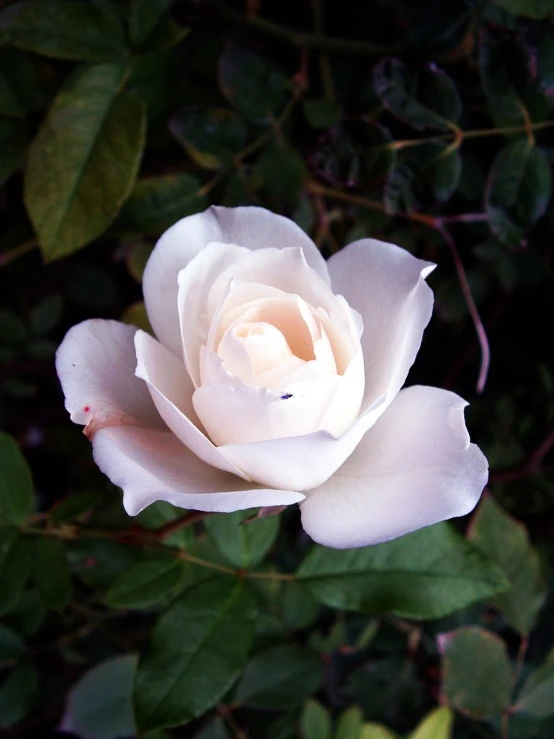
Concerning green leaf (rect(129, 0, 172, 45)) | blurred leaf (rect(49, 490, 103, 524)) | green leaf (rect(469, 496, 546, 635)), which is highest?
green leaf (rect(129, 0, 172, 45))

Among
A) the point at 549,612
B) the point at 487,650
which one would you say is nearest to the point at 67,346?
the point at 487,650

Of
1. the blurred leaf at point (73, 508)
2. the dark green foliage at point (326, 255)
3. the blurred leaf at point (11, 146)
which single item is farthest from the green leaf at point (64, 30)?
the blurred leaf at point (73, 508)

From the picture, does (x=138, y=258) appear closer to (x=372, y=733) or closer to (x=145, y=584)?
(x=145, y=584)

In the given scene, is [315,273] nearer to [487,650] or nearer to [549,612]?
[487,650]

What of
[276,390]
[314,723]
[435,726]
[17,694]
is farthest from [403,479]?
[17,694]

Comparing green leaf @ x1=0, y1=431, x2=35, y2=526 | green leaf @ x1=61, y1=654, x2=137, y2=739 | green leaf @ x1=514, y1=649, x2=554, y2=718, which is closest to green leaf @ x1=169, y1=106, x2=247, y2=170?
green leaf @ x1=0, y1=431, x2=35, y2=526

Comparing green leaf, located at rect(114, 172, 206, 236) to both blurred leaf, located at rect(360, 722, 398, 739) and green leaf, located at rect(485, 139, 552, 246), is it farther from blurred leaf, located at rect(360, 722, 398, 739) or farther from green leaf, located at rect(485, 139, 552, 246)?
blurred leaf, located at rect(360, 722, 398, 739)
